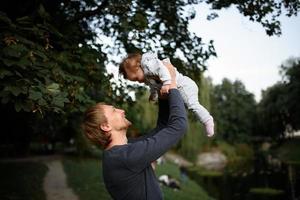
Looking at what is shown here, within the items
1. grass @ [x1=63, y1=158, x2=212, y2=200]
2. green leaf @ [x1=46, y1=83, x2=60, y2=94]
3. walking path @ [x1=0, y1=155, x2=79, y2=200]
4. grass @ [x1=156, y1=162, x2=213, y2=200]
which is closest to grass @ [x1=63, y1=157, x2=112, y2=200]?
grass @ [x1=63, y1=158, x2=212, y2=200]

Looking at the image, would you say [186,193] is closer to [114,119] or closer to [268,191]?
[268,191]

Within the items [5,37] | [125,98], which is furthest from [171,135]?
[125,98]

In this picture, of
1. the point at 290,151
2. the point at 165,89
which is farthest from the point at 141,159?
the point at 290,151

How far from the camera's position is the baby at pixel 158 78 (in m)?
2.77

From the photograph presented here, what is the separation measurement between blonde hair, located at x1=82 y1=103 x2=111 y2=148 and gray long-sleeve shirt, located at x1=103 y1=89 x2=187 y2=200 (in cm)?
8

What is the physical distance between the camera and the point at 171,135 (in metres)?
2.41

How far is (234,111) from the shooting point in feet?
181

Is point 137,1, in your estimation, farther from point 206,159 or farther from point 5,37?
point 206,159

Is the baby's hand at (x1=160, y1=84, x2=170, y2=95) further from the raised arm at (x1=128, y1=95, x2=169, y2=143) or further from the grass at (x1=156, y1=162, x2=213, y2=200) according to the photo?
the grass at (x1=156, y1=162, x2=213, y2=200)

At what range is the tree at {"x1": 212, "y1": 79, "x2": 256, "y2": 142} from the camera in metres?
50.5

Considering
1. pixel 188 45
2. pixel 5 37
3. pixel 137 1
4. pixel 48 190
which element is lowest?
pixel 48 190

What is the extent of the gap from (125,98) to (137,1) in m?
1.79

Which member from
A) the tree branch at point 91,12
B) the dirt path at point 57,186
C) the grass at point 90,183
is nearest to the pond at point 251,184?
the grass at point 90,183

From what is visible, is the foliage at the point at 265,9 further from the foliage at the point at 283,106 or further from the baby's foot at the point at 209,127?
the foliage at the point at 283,106
